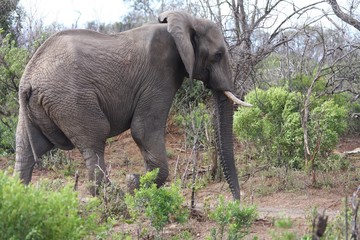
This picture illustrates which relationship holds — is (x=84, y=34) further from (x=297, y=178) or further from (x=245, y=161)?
(x=245, y=161)

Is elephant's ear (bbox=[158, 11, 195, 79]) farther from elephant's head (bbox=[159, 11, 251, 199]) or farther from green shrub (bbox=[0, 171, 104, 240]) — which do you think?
green shrub (bbox=[0, 171, 104, 240])

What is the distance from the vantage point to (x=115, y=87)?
5883mm

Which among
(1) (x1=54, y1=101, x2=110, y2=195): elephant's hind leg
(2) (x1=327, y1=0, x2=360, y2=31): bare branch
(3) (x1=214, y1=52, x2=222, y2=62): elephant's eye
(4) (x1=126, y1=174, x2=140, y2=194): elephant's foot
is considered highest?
(2) (x1=327, y1=0, x2=360, y2=31): bare branch

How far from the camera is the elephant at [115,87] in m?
5.62

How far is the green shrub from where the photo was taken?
297cm

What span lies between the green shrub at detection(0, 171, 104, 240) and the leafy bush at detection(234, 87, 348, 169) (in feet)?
15.9

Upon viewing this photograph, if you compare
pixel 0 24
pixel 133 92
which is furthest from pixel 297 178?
pixel 0 24

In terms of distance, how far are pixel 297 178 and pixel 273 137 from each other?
2.39 feet

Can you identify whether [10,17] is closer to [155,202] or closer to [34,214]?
[155,202]

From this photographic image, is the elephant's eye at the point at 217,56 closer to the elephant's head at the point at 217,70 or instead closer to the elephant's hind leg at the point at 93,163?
the elephant's head at the point at 217,70

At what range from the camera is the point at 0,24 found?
15.1 metres

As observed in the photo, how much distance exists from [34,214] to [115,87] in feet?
9.75

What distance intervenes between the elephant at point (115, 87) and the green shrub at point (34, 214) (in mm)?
2388

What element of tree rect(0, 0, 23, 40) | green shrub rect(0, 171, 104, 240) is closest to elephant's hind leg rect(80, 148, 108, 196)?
green shrub rect(0, 171, 104, 240)
